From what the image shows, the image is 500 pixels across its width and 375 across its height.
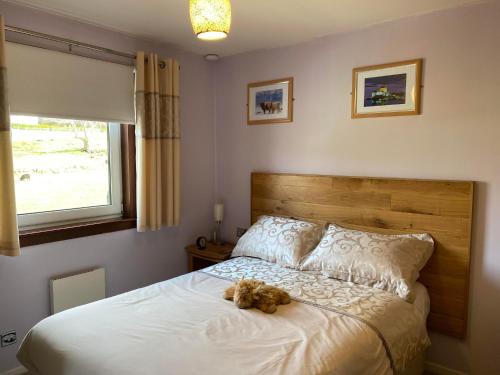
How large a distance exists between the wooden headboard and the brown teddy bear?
0.99 metres

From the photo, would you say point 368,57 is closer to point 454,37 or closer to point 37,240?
point 454,37

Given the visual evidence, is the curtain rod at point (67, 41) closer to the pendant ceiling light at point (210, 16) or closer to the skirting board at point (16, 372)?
the pendant ceiling light at point (210, 16)

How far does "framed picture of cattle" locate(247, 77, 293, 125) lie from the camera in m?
3.10

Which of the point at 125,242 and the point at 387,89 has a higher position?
the point at 387,89

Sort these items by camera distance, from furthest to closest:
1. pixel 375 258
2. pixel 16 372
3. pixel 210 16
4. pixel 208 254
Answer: pixel 208 254 < pixel 16 372 < pixel 375 258 < pixel 210 16

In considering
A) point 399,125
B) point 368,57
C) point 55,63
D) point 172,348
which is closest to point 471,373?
point 399,125

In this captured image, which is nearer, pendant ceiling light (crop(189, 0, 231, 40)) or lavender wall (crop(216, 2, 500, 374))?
pendant ceiling light (crop(189, 0, 231, 40))

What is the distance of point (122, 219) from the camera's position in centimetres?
296

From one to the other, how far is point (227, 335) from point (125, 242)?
1572 mm

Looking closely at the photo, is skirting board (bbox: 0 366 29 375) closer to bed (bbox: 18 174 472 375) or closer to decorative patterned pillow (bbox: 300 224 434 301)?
bed (bbox: 18 174 472 375)

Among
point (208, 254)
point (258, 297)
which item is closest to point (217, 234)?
point (208, 254)

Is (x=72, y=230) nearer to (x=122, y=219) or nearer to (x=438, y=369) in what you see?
(x=122, y=219)

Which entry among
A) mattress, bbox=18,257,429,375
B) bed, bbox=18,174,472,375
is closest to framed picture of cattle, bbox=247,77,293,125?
bed, bbox=18,174,472,375

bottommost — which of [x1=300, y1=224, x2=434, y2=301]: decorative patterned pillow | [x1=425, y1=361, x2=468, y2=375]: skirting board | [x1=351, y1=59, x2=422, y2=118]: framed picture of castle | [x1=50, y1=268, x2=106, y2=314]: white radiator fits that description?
[x1=425, y1=361, x2=468, y2=375]: skirting board
